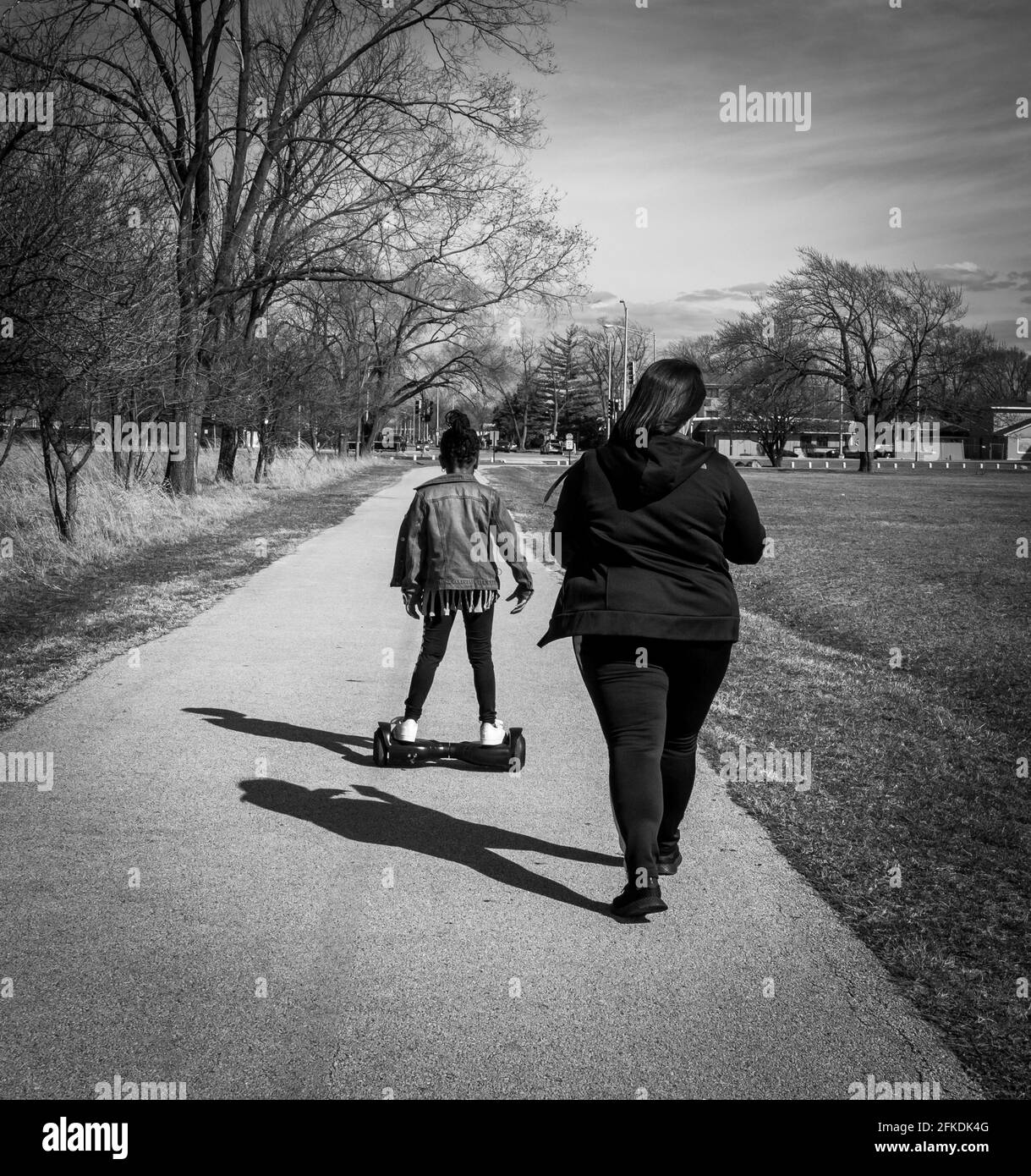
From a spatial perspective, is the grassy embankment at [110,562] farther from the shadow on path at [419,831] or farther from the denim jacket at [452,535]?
the denim jacket at [452,535]

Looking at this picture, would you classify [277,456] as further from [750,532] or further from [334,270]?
[750,532]

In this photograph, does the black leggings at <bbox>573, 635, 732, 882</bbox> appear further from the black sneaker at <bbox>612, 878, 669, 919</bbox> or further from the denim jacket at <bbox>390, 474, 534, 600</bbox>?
the denim jacket at <bbox>390, 474, 534, 600</bbox>

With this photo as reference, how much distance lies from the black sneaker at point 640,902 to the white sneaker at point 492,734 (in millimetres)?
1917

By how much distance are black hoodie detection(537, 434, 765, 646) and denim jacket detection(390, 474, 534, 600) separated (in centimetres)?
178

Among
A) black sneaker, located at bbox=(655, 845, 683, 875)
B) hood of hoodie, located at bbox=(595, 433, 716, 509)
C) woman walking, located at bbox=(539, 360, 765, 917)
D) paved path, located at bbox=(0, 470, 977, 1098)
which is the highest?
hood of hoodie, located at bbox=(595, 433, 716, 509)

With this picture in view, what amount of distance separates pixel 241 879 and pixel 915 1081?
96.2 inches

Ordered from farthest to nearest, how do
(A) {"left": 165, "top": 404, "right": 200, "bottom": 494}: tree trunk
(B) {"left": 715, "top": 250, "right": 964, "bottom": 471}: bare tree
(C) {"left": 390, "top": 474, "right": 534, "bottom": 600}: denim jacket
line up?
(B) {"left": 715, "top": 250, "right": 964, "bottom": 471}: bare tree
(A) {"left": 165, "top": 404, "right": 200, "bottom": 494}: tree trunk
(C) {"left": 390, "top": 474, "right": 534, "bottom": 600}: denim jacket

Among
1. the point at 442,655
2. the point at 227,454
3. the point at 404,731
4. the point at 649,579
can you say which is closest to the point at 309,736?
the point at 404,731

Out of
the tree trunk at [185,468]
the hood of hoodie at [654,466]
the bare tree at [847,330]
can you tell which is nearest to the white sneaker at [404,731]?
the hood of hoodie at [654,466]

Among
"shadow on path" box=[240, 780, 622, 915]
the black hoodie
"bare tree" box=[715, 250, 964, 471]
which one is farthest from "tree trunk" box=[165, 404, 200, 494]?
"bare tree" box=[715, 250, 964, 471]

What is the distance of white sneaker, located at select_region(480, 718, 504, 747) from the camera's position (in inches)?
214

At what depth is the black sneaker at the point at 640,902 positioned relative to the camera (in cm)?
352

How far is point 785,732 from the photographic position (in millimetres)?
6395

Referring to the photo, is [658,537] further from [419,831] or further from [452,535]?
[452,535]
